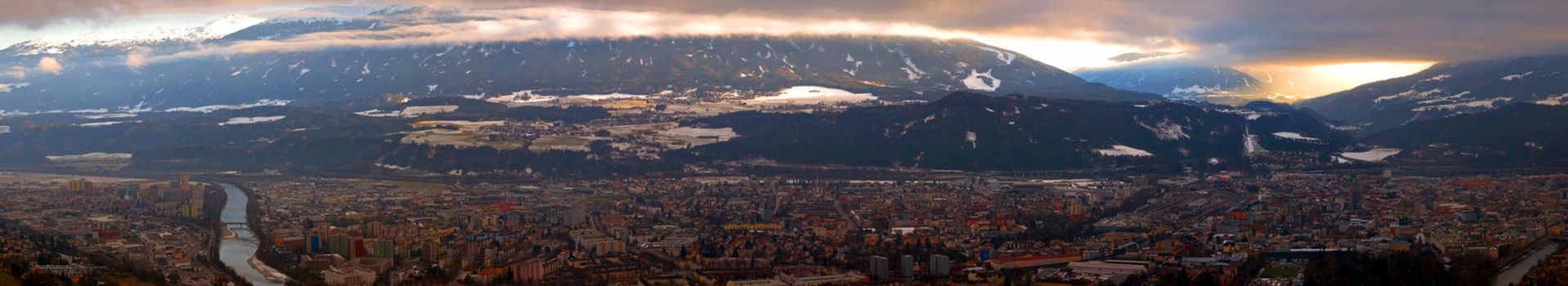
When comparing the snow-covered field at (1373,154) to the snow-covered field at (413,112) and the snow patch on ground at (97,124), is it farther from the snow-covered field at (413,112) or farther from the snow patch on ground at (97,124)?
the snow patch on ground at (97,124)

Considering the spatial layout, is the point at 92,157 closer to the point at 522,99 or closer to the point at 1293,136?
the point at 522,99

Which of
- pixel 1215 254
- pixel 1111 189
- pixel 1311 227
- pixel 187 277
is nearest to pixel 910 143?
pixel 1111 189

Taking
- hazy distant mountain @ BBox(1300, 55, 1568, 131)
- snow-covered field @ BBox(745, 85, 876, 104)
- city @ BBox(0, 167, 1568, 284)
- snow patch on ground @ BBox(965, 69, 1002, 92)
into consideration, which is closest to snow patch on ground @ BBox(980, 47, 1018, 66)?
snow patch on ground @ BBox(965, 69, 1002, 92)

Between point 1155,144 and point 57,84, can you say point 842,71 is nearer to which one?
point 1155,144

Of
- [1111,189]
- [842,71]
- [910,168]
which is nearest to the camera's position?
[1111,189]

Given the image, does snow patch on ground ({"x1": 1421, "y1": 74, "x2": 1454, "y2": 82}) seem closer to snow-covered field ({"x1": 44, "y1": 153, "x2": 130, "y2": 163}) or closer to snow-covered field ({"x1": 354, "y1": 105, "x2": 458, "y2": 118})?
snow-covered field ({"x1": 354, "y1": 105, "x2": 458, "y2": 118})

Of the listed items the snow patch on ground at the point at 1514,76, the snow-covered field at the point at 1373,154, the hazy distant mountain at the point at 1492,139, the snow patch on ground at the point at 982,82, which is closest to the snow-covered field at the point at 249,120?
the snow patch on ground at the point at 982,82

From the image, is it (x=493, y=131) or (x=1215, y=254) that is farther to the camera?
(x=493, y=131)
